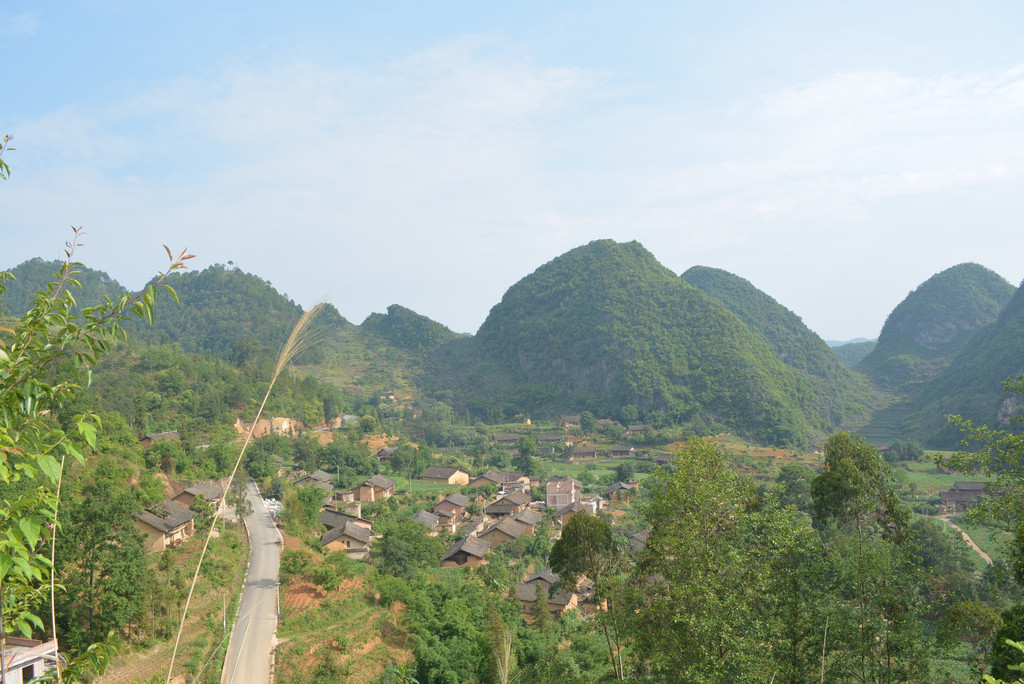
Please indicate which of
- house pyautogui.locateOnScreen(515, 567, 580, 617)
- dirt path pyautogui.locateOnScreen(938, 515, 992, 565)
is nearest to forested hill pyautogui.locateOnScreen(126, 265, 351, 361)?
house pyautogui.locateOnScreen(515, 567, 580, 617)

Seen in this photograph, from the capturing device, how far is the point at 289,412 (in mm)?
47094

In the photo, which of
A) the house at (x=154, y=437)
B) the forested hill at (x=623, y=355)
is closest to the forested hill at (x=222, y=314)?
the forested hill at (x=623, y=355)

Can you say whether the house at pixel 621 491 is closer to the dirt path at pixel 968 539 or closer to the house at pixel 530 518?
the house at pixel 530 518

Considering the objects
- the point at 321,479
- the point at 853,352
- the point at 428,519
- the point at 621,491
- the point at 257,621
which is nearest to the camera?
the point at 257,621

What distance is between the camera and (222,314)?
82.4 meters

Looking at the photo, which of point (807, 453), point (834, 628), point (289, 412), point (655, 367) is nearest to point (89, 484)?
point (834, 628)

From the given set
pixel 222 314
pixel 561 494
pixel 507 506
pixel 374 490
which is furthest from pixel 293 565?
pixel 222 314

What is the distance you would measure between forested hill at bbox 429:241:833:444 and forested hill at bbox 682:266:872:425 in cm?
683

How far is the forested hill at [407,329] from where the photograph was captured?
4075 inches

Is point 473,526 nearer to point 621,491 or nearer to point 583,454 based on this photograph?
point 621,491

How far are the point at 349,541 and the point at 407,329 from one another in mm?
81775

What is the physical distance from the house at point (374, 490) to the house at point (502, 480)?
721 centimetres

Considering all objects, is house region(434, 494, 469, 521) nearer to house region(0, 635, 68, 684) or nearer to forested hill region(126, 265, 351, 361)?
house region(0, 635, 68, 684)

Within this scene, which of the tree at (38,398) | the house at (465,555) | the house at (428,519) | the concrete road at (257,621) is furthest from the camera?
the house at (428,519)
